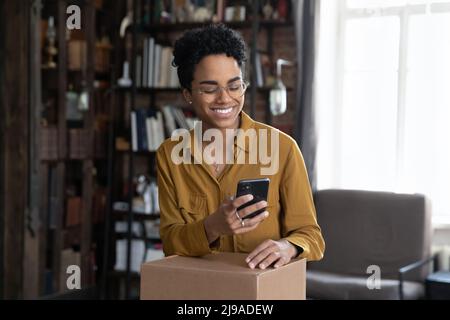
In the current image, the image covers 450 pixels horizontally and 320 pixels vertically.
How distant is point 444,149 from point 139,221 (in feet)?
7.01

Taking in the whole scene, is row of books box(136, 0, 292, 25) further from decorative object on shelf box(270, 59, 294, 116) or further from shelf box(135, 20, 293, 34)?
decorative object on shelf box(270, 59, 294, 116)

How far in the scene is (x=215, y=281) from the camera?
1225mm

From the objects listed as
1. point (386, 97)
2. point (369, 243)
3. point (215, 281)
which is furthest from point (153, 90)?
point (215, 281)

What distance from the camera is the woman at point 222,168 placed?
152 centimetres

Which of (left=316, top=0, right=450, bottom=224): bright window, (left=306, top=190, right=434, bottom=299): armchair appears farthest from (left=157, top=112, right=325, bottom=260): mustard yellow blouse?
(left=316, top=0, right=450, bottom=224): bright window

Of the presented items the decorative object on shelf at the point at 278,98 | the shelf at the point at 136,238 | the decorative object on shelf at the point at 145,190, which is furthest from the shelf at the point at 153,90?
the shelf at the point at 136,238

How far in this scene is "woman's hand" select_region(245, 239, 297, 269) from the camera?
1275mm

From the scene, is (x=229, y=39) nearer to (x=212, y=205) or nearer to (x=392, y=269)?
(x=212, y=205)

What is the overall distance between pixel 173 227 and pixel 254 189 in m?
0.30

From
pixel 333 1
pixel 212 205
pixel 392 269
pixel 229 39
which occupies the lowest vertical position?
pixel 392 269

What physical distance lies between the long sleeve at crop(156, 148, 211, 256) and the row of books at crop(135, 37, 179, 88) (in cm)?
306

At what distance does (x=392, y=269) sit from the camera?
3934 mm

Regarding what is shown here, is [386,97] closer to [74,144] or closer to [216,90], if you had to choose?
[74,144]
